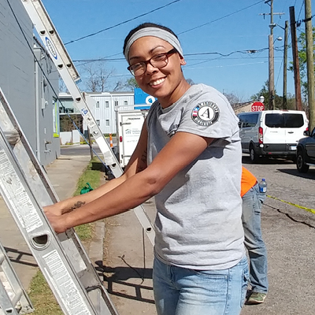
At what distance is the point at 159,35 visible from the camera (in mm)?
1871

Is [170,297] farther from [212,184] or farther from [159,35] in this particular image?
[159,35]

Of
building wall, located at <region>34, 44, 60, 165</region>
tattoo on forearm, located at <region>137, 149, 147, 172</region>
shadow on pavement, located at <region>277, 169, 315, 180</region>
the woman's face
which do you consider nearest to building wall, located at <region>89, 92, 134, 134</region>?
building wall, located at <region>34, 44, 60, 165</region>

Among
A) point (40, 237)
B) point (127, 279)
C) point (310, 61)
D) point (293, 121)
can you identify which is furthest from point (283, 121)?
point (40, 237)

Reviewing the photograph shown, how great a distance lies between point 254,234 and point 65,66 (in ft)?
7.13

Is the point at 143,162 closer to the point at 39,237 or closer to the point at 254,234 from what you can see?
the point at 39,237

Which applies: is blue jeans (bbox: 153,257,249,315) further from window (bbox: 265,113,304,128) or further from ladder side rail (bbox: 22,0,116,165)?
window (bbox: 265,113,304,128)

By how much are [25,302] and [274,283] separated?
9.95 feet

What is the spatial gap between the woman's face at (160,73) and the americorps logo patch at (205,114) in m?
0.18

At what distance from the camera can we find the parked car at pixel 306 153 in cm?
1427

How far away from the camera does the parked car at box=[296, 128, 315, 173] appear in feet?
46.8

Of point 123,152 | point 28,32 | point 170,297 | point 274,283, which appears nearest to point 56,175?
point 123,152

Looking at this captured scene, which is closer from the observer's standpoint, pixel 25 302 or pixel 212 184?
pixel 212 184

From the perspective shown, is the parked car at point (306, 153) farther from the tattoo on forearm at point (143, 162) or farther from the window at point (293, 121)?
the tattoo on forearm at point (143, 162)

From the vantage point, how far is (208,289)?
5.93 ft
